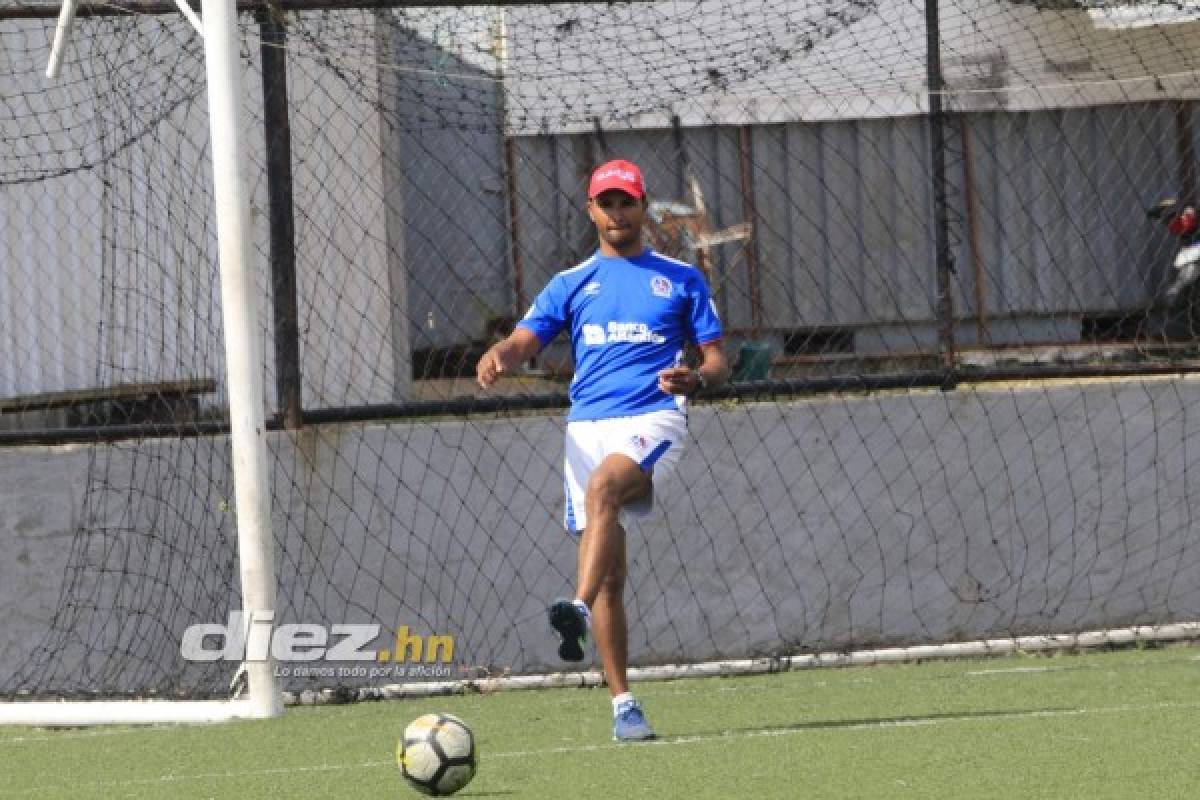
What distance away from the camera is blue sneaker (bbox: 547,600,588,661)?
7242mm

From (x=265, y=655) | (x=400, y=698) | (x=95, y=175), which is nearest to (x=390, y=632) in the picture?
(x=400, y=698)

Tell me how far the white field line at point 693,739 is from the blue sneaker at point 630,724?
0.04 meters

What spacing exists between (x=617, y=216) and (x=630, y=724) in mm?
1822

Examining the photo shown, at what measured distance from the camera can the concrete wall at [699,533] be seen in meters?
9.99

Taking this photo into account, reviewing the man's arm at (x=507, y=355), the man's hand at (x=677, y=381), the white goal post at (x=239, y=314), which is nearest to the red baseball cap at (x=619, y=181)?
the man's arm at (x=507, y=355)

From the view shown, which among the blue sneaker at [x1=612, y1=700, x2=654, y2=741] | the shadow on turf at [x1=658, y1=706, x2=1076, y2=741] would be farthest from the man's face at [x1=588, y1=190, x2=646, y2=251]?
the shadow on turf at [x1=658, y1=706, x2=1076, y2=741]

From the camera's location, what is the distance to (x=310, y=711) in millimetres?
9383

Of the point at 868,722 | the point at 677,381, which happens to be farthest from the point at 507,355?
the point at 868,722

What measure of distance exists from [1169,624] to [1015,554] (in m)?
0.81

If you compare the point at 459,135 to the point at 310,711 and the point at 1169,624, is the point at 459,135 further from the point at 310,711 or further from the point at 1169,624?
the point at 1169,624

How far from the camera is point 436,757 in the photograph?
6.30 metres

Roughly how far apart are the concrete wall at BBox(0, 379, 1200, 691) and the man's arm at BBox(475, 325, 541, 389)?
1.93m

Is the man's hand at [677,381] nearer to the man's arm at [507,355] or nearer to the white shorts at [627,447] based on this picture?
the white shorts at [627,447]

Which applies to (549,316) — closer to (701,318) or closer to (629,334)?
(629,334)
